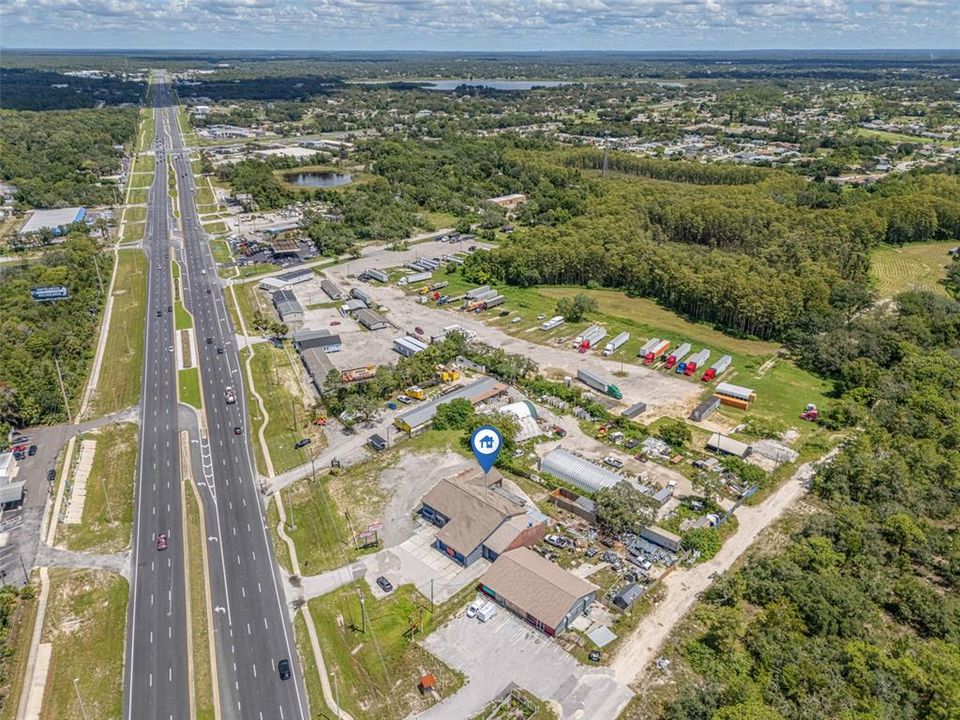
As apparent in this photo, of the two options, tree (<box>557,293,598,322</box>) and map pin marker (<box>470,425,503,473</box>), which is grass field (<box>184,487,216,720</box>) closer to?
map pin marker (<box>470,425,503,473</box>)

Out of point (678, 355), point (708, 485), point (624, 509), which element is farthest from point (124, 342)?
point (708, 485)

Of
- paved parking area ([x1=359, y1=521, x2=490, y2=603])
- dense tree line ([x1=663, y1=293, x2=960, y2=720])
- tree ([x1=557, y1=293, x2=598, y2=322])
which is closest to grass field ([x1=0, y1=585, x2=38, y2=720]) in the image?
paved parking area ([x1=359, y1=521, x2=490, y2=603])

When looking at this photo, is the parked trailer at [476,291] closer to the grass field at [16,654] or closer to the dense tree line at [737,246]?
the dense tree line at [737,246]

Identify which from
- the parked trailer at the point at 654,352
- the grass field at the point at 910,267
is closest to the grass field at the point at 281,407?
the parked trailer at the point at 654,352

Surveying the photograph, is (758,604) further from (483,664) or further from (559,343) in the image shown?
(559,343)

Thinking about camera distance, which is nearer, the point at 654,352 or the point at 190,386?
the point at 190,386

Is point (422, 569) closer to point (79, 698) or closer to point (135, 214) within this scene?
point (79, 698)
